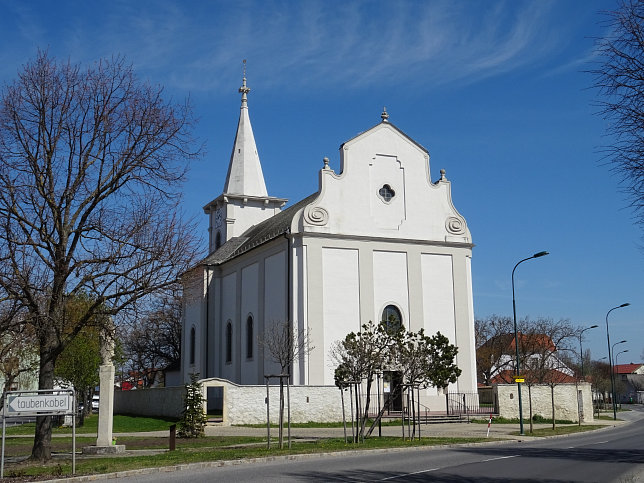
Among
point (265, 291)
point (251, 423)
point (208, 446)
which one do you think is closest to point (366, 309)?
point (265, 291)

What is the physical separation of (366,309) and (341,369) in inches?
563

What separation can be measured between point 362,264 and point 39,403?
25871 millimetres

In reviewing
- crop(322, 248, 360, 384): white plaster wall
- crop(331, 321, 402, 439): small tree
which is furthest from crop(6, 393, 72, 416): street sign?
crop(322, 248, 360, 384): white plaster wall

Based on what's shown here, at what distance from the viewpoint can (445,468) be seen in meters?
16.3

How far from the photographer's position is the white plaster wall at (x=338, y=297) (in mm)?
39188

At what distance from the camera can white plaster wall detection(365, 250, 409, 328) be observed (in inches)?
1613

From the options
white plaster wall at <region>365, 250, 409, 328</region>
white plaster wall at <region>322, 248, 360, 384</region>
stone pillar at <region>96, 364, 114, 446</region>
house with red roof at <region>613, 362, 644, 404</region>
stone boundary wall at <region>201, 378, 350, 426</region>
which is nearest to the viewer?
stone pillar at <region>96, 364, 114, 446</region>

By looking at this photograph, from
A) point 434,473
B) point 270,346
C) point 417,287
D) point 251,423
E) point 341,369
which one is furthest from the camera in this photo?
point 417,287

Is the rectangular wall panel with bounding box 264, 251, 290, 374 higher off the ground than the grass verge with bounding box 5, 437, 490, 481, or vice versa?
the rectangular wall panel with bounding box 264, 251, 290, 374

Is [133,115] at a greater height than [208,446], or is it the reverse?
[133,115]

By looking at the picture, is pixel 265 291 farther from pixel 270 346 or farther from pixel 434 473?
pixel 434 473

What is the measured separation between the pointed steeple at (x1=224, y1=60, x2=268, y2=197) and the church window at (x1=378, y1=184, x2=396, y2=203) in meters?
16.4

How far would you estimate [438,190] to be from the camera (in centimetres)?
4394

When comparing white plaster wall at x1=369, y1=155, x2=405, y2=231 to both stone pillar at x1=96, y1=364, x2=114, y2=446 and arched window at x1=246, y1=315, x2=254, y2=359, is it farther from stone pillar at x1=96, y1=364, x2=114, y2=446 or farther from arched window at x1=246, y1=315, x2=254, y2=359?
stone pillar at x1=96, y1=364, x2=114, y2=446
